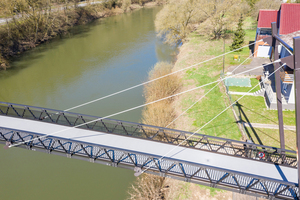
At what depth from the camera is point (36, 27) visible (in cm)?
4072

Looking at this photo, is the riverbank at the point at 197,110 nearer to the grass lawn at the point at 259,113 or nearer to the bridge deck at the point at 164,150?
the grass lawn at the point at 259,113

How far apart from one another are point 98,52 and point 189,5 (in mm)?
17452

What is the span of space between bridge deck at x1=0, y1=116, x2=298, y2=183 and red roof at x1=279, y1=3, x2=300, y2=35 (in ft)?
64.5

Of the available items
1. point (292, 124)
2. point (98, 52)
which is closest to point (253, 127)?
point (292, 124)

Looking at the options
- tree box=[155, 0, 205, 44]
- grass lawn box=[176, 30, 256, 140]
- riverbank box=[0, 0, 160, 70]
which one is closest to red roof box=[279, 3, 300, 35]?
grass lawn box=[176, 30, 256, 140]

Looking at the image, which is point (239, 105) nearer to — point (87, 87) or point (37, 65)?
point (87, 87)

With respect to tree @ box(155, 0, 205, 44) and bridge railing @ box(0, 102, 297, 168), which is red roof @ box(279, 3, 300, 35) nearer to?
tree @ box(155, 0, 205, 44)

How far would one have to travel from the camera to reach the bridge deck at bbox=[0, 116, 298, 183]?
32.7 ft

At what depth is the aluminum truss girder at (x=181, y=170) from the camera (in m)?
9.11

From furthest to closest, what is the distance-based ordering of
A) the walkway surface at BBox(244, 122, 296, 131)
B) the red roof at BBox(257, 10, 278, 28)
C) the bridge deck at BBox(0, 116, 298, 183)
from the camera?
1. the red roof at BBox(257, 10, 278, 28)
2. the walkway surface at BBox(244, 122, 296, 131)
3. the bridge deck at BBox(0, 116, 298, 183)

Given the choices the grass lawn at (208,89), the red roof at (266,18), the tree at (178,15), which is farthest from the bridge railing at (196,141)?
the tree at (178,15)

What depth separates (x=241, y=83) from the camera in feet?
74.2

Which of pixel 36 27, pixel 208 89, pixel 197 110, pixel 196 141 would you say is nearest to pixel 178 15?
pixel 208 89

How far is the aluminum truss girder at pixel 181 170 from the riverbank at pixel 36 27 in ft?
88.5
